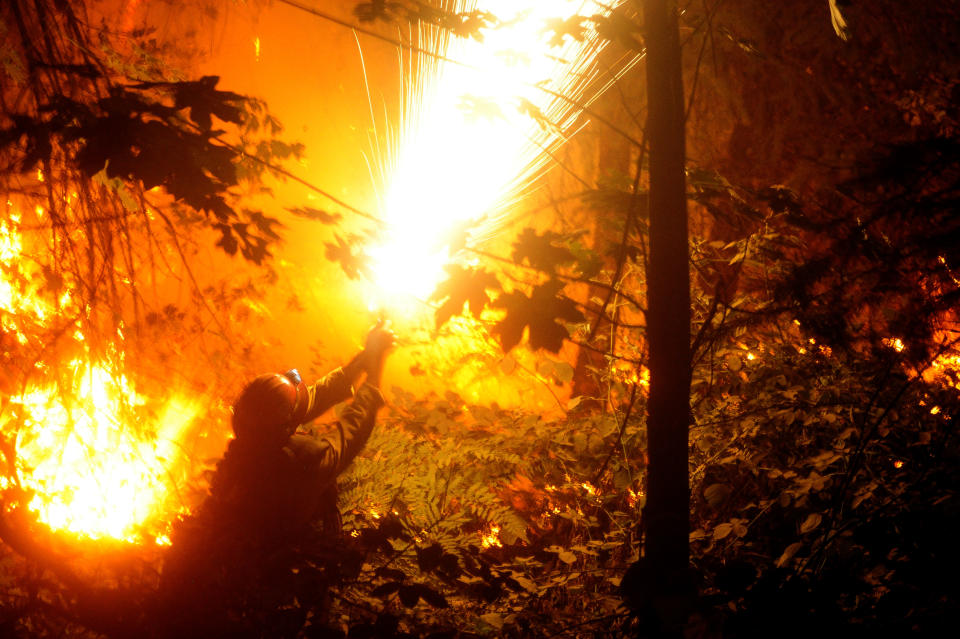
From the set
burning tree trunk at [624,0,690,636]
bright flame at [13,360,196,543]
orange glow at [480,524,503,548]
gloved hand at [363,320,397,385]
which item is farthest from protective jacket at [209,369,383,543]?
orange glow at [480,524,503,548]

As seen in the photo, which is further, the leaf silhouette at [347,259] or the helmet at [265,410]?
the helmet at [265,410]

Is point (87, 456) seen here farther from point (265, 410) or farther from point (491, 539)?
point (491, 539)

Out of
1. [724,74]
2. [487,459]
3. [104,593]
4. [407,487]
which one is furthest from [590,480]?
[724,74]

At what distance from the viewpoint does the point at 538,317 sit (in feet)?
5.96

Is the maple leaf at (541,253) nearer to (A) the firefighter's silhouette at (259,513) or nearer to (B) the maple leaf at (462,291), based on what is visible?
(B) the maple leaf at (462,291)

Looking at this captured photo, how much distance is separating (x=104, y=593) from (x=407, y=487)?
2.17 meters

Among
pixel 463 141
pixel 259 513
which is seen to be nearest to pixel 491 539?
pixel 259 513

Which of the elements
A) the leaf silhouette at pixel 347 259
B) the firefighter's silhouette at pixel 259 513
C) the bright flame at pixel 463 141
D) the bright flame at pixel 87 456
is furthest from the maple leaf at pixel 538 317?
the bright flame at pixel 463 141

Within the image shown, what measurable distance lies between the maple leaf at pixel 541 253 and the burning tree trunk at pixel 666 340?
1.08 ft

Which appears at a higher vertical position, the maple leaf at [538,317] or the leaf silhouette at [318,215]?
the leaf silhouette at [318,215]

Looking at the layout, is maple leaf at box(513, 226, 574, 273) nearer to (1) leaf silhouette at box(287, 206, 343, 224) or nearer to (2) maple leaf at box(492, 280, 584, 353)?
(2) maple leaf at box(492, 280, 584, 353)

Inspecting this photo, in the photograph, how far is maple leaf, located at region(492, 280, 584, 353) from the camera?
70.4 inches

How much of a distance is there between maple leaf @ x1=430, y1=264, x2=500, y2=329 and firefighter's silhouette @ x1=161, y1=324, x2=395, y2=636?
1.06 metres

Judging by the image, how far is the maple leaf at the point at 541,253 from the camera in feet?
6.63
